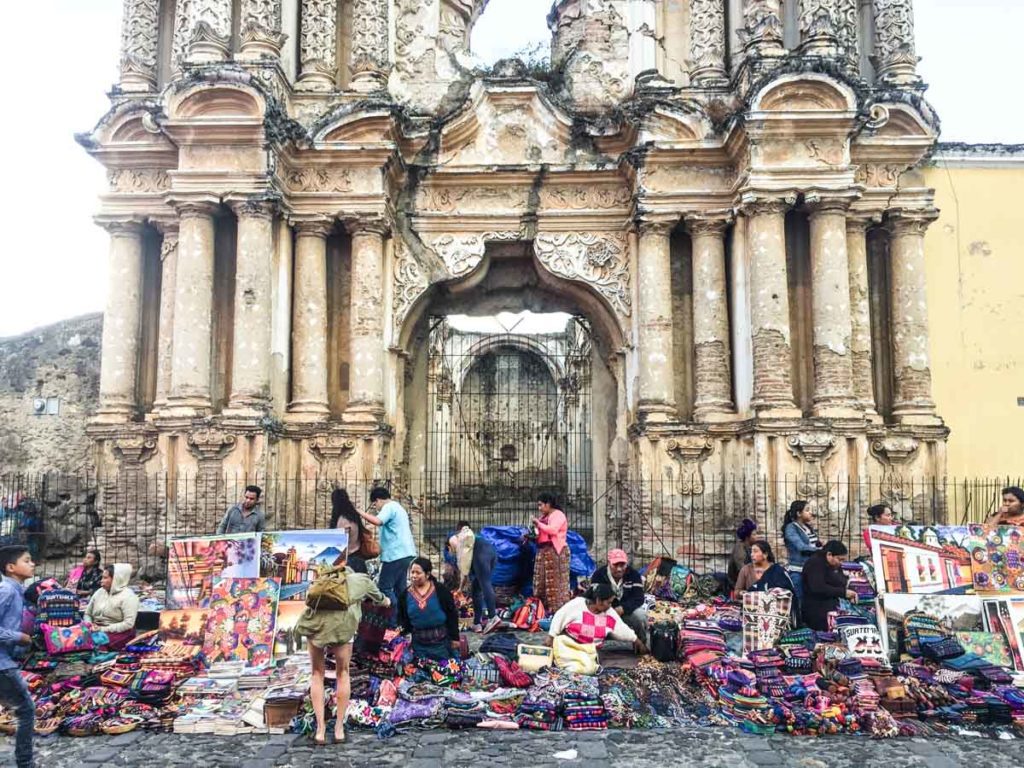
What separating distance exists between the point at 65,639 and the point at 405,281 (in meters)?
6.89

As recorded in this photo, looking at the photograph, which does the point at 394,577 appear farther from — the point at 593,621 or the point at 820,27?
the point at 820,27

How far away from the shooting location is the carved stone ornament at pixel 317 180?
12211 millimetres

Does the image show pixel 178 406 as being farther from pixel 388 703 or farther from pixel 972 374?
pixel 972 374

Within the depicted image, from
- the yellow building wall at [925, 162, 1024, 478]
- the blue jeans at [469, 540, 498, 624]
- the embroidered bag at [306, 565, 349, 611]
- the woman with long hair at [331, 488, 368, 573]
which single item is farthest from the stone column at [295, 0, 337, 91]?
the yellow building wall at [925, 162, 1024, 478]

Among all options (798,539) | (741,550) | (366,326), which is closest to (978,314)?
(741,550)

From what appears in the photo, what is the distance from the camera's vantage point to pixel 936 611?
7.08 meters

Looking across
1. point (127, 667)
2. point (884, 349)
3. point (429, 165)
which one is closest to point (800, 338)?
point (884, 349)

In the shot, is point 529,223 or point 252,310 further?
point 529,223

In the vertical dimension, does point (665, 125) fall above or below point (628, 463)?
above

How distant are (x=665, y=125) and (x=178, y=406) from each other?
24.7 ft

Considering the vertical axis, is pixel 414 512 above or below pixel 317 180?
below

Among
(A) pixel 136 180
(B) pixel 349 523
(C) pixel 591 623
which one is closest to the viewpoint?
(C) pixel 591 623

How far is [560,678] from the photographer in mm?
6723

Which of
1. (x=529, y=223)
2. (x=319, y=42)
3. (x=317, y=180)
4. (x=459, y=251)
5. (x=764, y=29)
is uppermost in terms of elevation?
(x=319, y=42)
